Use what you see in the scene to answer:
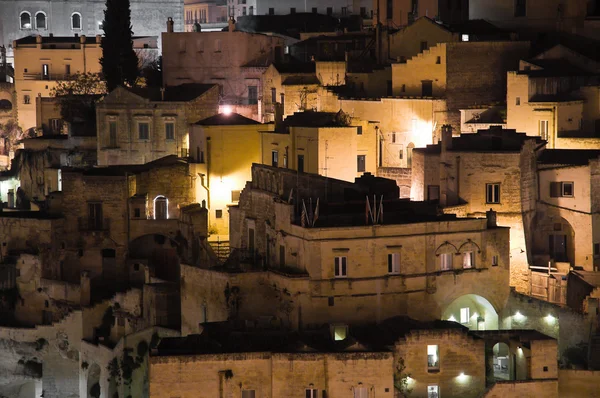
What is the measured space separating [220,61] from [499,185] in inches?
834

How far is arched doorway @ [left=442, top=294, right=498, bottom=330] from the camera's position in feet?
184

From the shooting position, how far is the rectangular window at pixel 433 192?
6112cm

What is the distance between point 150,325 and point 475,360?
1251 centimetres

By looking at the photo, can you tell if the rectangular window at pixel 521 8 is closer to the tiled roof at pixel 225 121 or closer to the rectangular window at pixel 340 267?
the tiled roof at pixel 225 121

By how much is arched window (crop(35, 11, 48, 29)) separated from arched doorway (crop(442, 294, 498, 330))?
44247 millimetres

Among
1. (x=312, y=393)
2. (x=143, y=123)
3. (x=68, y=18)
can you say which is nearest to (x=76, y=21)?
(x=68, y=18)

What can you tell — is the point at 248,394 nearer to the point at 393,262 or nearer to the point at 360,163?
the point at 393,262

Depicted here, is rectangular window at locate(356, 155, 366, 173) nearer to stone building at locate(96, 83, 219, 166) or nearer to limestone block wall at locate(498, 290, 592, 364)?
stone building at locate(96, 83, 219, 166)

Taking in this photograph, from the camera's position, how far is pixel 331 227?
54.0 meters

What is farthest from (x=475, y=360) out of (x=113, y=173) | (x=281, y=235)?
(x=113, y=173)

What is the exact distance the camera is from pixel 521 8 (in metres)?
73.5

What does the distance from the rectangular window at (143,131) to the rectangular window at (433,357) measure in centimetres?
2291

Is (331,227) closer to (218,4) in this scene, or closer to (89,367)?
(89,367)

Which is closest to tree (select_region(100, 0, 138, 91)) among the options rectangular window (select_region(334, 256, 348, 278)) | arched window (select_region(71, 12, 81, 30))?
arched window (select_region(71, 12, 81, 30))
